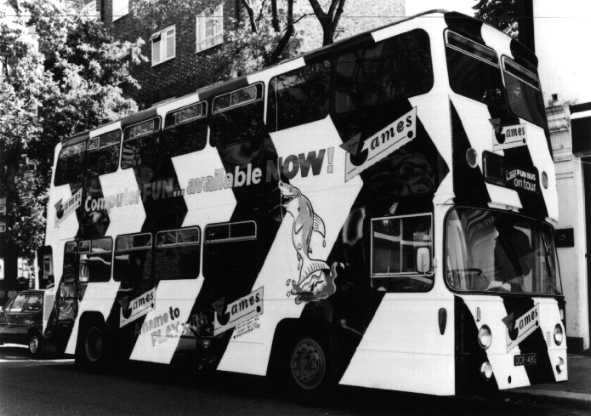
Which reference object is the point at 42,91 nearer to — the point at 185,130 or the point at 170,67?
the point at 170,67

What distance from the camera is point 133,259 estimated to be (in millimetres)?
12961

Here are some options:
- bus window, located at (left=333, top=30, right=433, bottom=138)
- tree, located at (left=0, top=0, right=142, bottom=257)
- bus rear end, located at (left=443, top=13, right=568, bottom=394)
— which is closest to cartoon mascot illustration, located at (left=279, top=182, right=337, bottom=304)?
bus window, located at (left=333, top=30, right=433, bottom=138)

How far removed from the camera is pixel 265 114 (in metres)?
10.7

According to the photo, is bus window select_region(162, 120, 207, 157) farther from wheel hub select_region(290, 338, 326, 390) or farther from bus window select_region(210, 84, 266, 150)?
wheel hub select_region(290, 338, 326, 390)

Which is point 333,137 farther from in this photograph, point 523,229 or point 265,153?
point 523,229

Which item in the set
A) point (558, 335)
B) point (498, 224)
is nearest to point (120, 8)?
point (498, 224)

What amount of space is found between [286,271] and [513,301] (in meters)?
2.97

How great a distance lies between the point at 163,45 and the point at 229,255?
60.2 ft

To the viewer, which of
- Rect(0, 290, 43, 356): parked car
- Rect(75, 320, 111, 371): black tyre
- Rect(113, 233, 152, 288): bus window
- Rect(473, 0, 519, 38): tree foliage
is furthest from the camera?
Rect(0, 290, 43, 356): parked car

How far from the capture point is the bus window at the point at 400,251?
8375mm

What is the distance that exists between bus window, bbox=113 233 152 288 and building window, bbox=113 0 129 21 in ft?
58.8

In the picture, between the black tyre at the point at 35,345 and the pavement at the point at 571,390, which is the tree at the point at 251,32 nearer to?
the black tyre at the point at 35,345

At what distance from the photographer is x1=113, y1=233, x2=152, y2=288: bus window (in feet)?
41.6

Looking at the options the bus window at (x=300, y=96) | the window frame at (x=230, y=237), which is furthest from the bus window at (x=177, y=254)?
the bus window at (x=300, y=96)
